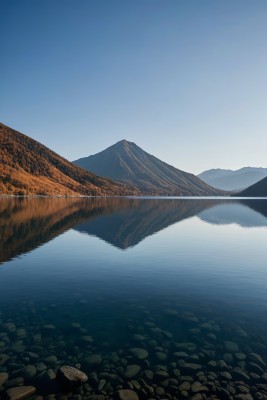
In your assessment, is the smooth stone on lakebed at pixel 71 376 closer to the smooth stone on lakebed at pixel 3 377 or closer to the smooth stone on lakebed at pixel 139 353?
the smooth stone on lakebed at pixel 3 377

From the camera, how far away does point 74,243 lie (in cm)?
5344

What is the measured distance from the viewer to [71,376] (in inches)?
530

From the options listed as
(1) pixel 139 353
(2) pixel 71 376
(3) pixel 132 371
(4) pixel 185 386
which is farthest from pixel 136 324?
(2) pixel 71 376

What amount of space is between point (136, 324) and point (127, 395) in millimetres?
7335

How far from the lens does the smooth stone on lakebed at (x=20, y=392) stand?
12.4 metres

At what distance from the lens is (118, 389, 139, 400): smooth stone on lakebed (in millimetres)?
12727

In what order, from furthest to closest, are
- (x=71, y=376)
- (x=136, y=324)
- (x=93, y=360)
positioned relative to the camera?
(x=136, y=324) < (x=93, y=360) < (x=71, y=376)

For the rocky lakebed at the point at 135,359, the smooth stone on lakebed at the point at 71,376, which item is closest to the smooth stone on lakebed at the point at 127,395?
the rocky lakebed at the point at 135,359

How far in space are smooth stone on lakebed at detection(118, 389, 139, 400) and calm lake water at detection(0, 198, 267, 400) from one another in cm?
5

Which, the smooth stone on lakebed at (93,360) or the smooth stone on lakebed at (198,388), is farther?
the smooth stone on lakebed at (93,360)

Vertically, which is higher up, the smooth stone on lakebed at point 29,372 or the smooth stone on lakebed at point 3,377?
the smooth stone on lakebed at point 3,377

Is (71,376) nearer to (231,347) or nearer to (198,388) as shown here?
(198,388)

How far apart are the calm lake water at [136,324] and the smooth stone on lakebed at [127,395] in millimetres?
47

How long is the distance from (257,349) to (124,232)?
52.3 m
